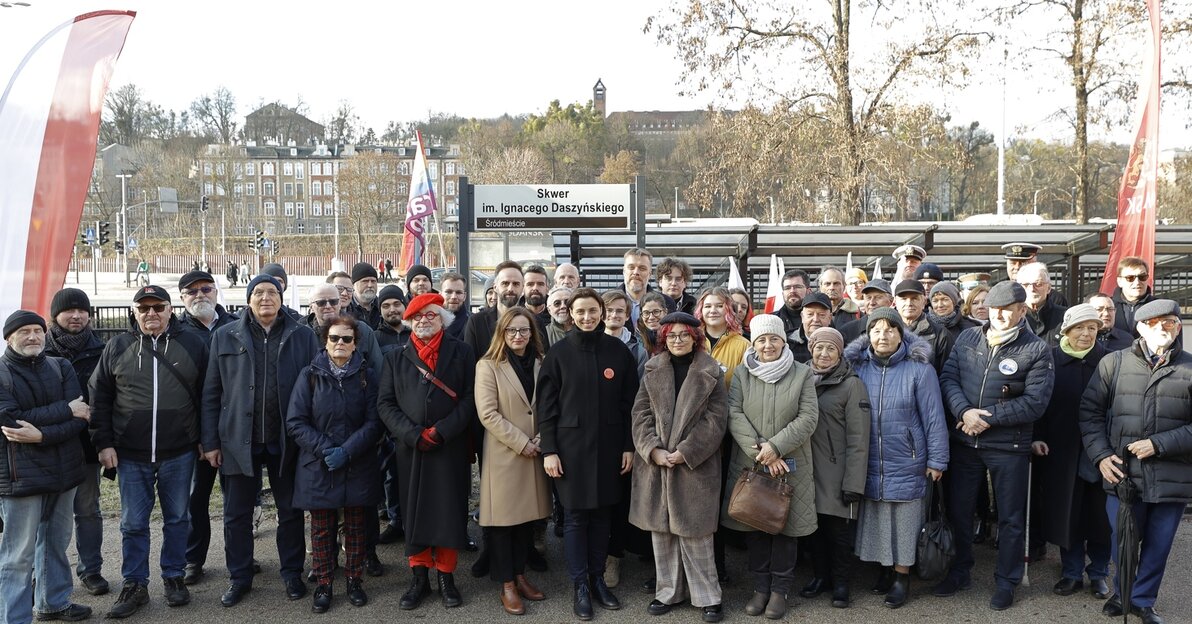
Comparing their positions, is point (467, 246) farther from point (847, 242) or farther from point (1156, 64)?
point (1156, 64)

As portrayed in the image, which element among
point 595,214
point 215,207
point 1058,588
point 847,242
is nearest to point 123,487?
point 1058,588

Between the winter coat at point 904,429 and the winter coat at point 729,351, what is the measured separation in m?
0.86

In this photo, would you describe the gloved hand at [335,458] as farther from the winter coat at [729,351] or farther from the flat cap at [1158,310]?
the flat cap at [1158,310]

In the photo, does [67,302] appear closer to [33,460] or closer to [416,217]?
[33,460]

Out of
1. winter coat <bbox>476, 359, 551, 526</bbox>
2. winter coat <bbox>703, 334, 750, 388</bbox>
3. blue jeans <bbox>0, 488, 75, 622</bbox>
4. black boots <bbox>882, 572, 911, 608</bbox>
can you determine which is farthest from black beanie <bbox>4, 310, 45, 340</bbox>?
black boots <bbox>882, 572, 911, 608</bbox>

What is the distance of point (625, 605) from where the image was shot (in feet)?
17.8

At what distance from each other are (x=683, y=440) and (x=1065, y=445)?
2.55 meters

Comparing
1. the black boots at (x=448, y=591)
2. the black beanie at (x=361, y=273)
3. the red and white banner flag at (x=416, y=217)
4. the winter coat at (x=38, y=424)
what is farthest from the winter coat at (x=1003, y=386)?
the red and white banner flag at (x=416, y=217)

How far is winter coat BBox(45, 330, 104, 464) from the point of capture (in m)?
5.36

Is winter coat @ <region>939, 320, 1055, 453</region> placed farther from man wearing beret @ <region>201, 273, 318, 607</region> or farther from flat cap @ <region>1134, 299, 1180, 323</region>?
man wearing beret @ <region>201, 273, 318, 607</region>

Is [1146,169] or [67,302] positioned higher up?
[1146,169]

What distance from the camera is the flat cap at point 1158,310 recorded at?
493cm

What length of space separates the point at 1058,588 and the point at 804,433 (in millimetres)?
2109

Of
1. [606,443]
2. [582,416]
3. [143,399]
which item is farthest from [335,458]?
[606,443]
